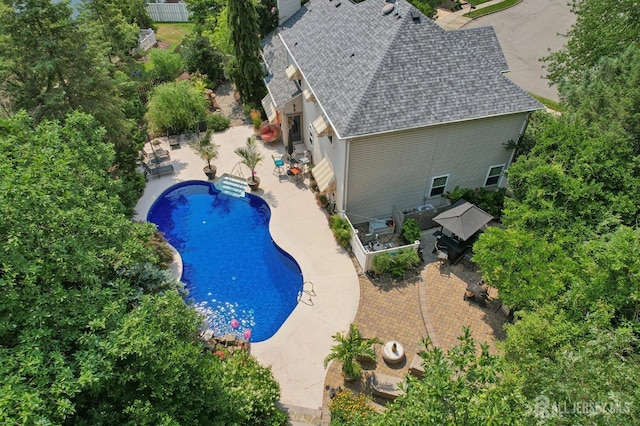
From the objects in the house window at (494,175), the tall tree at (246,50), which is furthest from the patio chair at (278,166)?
the house window at (494,175)

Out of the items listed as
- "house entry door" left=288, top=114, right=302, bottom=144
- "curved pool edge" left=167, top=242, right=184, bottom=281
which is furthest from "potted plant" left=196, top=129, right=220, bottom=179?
"curved pool edge" left=167, top=242, right=184, bottom=281

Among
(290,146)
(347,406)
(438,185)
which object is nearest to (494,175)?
(438,185)

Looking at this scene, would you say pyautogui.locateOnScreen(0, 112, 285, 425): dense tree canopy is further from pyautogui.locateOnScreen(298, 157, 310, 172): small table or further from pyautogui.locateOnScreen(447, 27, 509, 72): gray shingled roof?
pyautogui.locateOnScreen(447, 27, 509, 72): gray shingled roof

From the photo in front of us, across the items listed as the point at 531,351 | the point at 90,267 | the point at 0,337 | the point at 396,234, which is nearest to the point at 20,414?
the point at 0,337

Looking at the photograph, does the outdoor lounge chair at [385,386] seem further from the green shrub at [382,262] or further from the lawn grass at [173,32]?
the lawn grass at [173,32]

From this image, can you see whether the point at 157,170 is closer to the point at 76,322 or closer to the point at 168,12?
the point at 76,322

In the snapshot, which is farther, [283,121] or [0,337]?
[283,121]

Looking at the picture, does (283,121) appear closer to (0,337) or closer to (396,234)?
(396,234)
